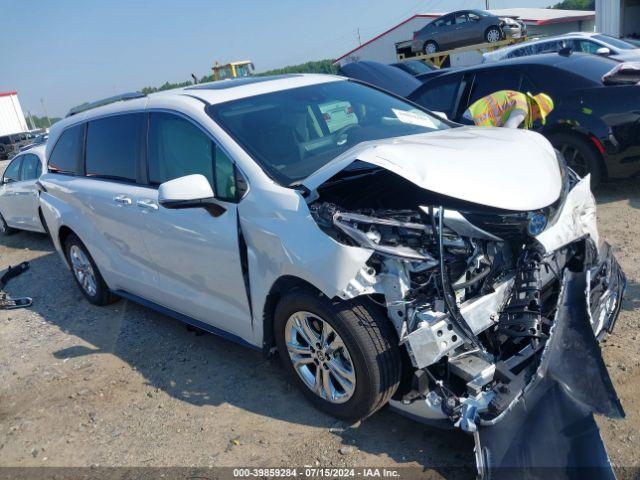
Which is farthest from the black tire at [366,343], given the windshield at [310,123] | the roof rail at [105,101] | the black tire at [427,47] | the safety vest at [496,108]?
the black tire at [427,47]

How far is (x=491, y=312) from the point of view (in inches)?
108

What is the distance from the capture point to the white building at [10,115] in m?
36.2

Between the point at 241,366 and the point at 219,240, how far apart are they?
1.07m

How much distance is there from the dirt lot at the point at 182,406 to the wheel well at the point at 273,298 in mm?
Answer: 422

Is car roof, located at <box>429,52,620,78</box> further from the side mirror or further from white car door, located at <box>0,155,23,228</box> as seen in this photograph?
white car door, located at <box>0,155,23,228</box>

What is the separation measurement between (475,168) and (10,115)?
4101 cm

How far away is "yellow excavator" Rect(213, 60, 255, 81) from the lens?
21.1 metres

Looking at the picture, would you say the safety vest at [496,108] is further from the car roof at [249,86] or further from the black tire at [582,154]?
the car roof at [249,86]

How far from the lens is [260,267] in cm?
314

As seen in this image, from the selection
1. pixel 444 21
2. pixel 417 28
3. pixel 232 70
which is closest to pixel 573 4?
pixel 417 28

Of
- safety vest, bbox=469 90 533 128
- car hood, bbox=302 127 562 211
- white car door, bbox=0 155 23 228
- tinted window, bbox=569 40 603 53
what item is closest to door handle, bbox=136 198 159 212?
car hood, bbox=302 127 562 211

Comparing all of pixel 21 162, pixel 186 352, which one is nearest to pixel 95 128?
pixel 186 352

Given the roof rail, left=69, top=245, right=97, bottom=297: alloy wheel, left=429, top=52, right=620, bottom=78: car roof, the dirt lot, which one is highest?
the roof rail

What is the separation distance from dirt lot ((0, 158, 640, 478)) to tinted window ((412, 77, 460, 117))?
2.57 m
